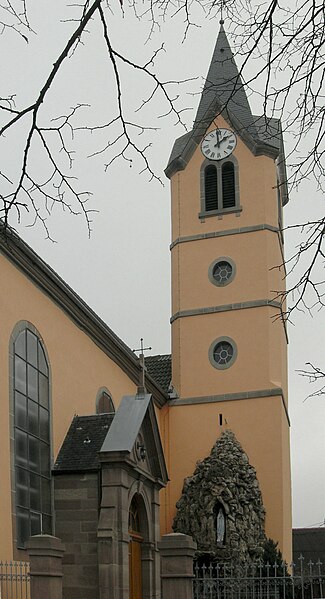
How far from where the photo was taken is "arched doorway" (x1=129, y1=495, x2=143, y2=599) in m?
20.3

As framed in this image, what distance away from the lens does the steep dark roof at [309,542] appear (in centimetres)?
4162

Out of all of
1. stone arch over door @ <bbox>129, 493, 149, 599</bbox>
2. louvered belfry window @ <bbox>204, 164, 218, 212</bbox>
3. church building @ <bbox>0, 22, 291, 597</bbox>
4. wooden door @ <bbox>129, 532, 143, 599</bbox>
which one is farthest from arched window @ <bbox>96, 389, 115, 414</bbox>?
louvered belfry window @ <bbox>204, 164, 218, 212</bbox>

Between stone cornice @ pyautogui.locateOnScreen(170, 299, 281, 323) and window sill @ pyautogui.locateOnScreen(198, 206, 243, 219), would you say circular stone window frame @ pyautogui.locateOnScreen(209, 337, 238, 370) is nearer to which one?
stone cornice @ pyautogui.locateOnScreen(170, 299, 281, 323)

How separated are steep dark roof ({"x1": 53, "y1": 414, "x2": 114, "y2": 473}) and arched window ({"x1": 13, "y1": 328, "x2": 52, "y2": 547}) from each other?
1.33 feet

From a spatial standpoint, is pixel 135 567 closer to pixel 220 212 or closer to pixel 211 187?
pixel 220 212

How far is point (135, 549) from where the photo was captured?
20.8 metres

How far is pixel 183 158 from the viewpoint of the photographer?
110 feet

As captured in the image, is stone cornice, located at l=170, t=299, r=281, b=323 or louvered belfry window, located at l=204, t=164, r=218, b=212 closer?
stone cornice, located at l=170, t=299, r=281, b=323

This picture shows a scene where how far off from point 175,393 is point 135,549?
36.1 ft

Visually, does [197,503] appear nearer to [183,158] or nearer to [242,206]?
[242,206]

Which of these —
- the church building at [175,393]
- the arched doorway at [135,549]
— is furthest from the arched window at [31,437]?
the arched doorway at [135,549]

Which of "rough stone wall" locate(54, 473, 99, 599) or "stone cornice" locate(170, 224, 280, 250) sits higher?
"stone cornice" locate(170, 224, 280, 250)

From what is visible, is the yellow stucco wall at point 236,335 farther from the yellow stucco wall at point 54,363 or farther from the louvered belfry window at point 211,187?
the yellow stucco wall at point 54,363

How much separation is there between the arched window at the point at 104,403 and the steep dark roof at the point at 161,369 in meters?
6.15
